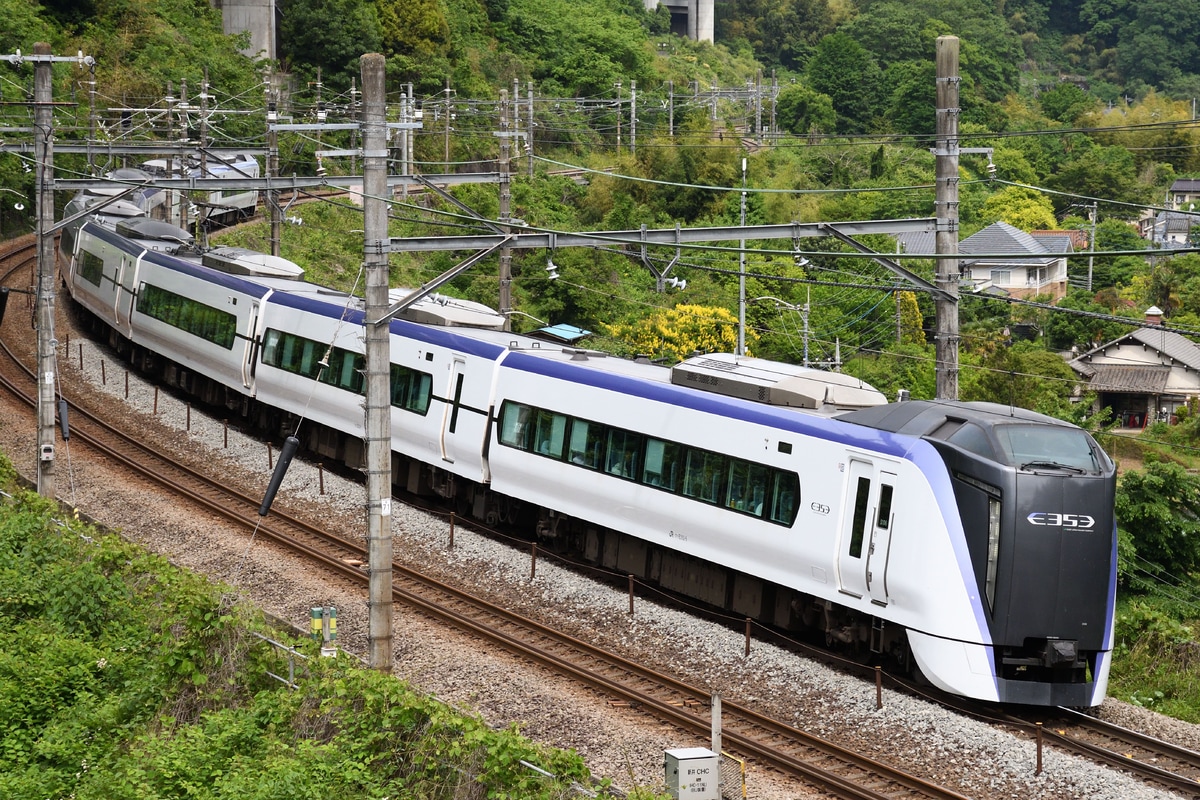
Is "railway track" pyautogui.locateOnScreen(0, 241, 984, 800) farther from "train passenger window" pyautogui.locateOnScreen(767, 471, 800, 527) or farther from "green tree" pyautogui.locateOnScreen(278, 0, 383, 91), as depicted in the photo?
"green tree" pyautogui.locateOnScreen(278, 0, 383, 91)

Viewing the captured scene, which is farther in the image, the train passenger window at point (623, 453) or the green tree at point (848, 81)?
the green tree at point (848, 81)

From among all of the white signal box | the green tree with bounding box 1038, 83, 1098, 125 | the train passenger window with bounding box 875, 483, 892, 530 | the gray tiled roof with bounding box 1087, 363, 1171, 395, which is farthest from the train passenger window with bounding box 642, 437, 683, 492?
the green tree with bounding box 1038, 83, 1098, 125

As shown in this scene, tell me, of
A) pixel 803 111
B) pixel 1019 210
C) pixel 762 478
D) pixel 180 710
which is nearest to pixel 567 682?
pixel 762 478

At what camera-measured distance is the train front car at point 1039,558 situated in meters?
13.0

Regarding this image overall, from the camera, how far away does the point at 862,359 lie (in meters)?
44.3

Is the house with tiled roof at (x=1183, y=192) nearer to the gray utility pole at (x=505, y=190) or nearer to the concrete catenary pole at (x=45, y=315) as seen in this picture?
Answer: the gray utility pole at (x=505, y=190)

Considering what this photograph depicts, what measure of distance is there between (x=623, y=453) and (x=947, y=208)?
4.91 m

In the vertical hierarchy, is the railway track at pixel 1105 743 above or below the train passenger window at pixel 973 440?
below

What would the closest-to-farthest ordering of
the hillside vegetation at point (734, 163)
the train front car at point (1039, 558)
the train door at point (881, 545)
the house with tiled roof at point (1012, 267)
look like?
the train front car at point (1039, 558)
the train door at point (881, 545)
the hillside vegetation at point (734, 163)
the house with tiled roof at point (1012, 267)

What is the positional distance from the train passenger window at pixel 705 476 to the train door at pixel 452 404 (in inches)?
200

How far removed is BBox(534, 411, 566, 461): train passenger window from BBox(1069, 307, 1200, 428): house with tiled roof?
3678 cm

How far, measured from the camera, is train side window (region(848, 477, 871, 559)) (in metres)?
14.2

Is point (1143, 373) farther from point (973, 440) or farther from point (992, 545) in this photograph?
point (992, 545)

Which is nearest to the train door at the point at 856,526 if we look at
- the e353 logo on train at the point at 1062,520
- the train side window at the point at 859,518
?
the train side window at the point at 859,518
